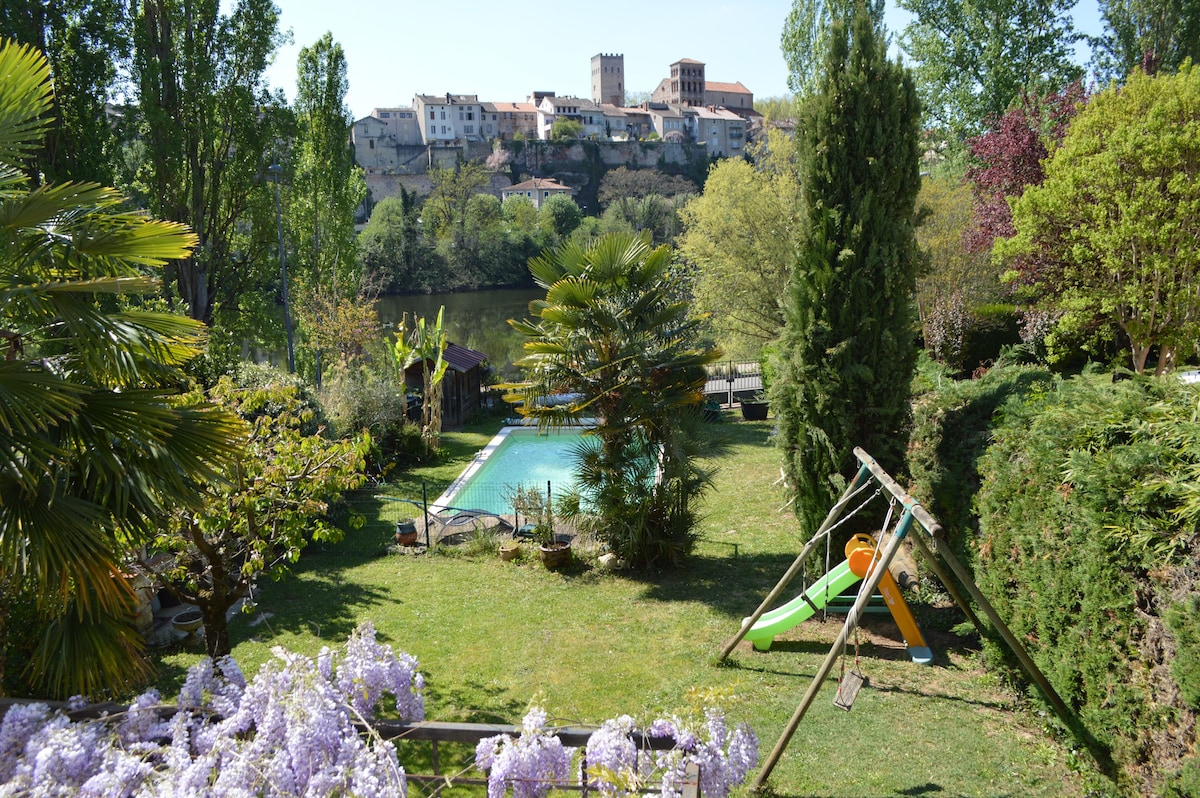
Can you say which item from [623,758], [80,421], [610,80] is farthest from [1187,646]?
[610,80]

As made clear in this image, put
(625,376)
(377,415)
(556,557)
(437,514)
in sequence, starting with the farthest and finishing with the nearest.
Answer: (377,415) < (437,514) < (556,557) < (625,376)

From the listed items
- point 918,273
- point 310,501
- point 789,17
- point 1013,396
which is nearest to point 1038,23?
point 789,17

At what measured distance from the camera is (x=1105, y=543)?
188 inches

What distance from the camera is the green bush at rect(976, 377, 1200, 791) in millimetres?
4328

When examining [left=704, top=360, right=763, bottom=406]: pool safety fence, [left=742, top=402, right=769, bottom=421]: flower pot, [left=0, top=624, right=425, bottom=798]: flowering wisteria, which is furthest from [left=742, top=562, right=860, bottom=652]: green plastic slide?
[left=704, top=360, right=763, bottom=406]: pool safety fence

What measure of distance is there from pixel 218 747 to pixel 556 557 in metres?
7.75

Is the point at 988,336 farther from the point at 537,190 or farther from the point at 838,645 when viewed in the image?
the point at 537,190

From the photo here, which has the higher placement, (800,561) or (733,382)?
(733,382)

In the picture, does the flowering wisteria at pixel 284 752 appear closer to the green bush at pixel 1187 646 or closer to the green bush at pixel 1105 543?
the green bush at pixel 1187 646

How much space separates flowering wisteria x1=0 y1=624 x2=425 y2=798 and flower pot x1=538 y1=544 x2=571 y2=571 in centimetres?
705

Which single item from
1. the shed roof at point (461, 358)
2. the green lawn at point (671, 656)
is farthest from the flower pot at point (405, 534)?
the shed roof at point (461, 358)

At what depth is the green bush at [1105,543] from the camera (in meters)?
4.33

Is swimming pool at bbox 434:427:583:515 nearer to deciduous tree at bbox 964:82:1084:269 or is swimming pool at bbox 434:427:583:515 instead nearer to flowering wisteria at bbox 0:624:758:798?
deciduous tree at bbox 964:82:1084:269

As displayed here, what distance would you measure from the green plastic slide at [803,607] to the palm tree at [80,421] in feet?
16.1
